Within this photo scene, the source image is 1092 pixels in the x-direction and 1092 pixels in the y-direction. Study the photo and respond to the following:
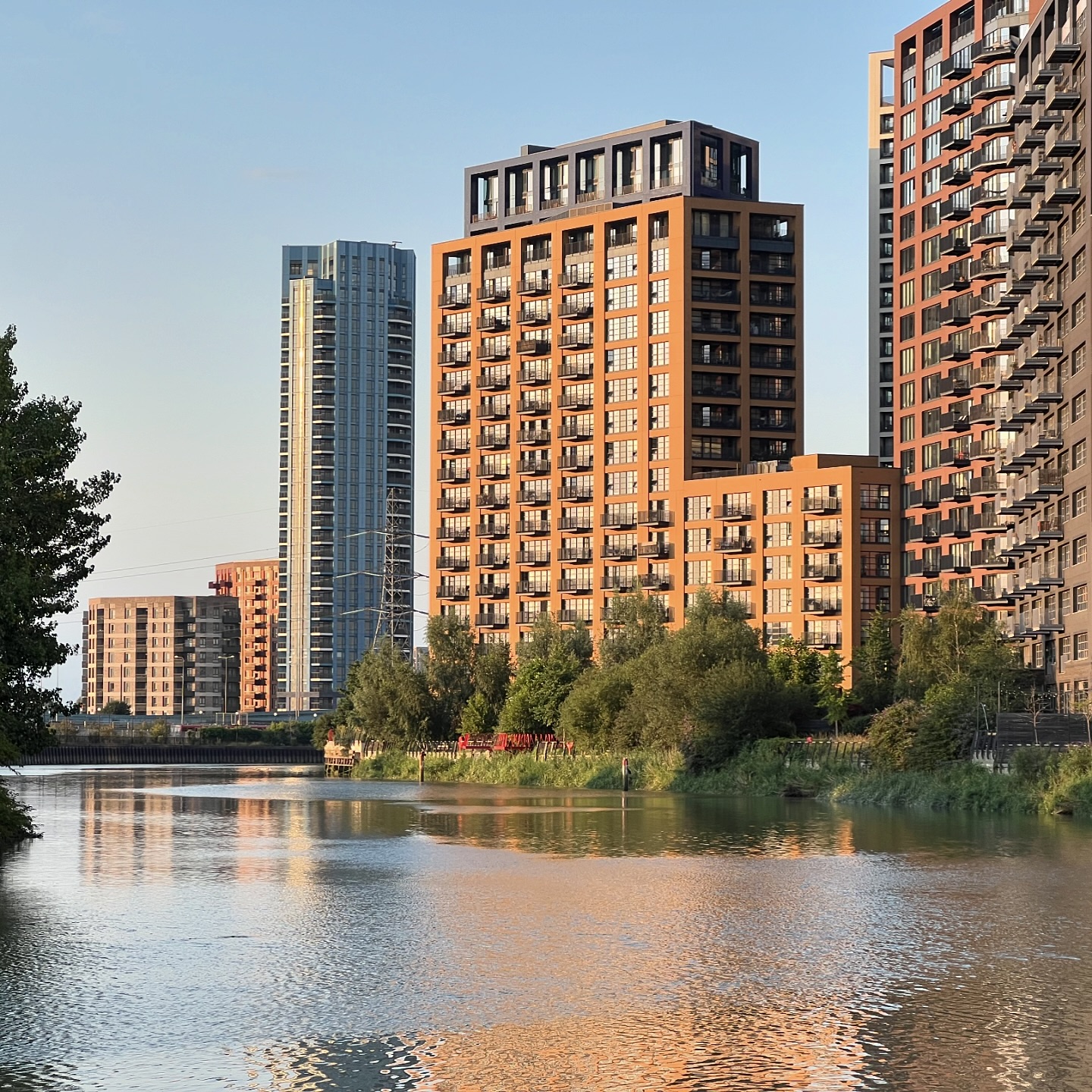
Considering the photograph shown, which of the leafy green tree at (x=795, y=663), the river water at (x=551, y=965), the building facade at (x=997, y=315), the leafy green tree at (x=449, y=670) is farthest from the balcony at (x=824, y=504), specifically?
the river water at (x=551, y=965)

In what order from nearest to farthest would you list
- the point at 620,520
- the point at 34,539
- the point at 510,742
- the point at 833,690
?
the point at 34,539, the point at 833,690, the point at 510,742, the point at 620,520

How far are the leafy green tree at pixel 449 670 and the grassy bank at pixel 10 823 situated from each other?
319 feet

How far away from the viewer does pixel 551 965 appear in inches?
1219

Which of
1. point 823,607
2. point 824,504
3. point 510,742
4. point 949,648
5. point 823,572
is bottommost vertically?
point 510,742

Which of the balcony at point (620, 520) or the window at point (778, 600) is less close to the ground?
the balcony at point (620, 520)

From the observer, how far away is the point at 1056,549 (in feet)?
387

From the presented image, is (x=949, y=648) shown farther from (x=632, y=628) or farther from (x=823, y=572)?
(x=823, y=572)

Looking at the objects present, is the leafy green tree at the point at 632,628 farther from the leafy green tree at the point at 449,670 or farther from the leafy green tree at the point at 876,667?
the leafy green tree at the point at 876,667

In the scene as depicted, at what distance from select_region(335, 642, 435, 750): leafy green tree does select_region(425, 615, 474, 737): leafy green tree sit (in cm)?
142

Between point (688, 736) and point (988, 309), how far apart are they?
6891cm

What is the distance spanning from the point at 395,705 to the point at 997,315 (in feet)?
213

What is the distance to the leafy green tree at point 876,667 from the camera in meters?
144

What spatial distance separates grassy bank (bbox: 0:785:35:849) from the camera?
59.1m

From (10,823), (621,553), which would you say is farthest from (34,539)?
(621,553)
